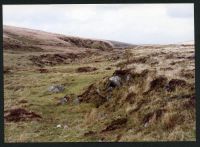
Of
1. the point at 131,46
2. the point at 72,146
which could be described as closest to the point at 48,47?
the point at 131,46

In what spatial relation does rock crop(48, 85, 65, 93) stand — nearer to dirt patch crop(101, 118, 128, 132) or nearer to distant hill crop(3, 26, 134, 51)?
dirt patch crop(101, 118, 128, 132)

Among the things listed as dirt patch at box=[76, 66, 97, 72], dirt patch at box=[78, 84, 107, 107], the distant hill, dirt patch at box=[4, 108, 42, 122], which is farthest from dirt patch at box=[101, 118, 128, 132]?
the distant hill

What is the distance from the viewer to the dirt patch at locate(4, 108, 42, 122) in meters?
27.6

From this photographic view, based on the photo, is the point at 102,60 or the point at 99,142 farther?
the point at 102,60

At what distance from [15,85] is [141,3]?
330 inches

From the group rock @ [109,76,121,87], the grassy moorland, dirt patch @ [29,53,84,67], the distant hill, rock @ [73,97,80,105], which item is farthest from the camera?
the distant hill

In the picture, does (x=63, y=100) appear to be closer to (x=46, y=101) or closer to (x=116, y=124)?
(x=46, y=101)

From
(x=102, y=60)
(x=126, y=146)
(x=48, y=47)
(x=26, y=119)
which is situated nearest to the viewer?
(x=126, y=146)

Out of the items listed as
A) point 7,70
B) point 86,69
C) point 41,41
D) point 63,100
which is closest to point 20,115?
point 63,100

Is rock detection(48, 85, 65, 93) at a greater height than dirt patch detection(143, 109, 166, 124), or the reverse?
rock detection(48, 85, 65, 93)

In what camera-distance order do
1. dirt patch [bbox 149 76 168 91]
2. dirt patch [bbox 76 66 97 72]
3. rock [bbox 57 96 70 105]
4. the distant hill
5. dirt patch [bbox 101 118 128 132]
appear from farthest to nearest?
the distant hill, dirt patch [bbox 76 66 97 72], rock [bbox 57 96 70 105], dirt patch [bbox 149 76 168 91], dirt patch [bbox 101 118 128 132]

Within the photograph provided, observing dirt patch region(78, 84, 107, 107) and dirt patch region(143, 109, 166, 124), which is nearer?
dirt patch region(143, 109, 166, 124)

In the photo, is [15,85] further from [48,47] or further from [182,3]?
[182,3]

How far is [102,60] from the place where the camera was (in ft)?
101
